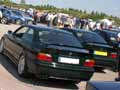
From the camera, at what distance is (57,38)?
427 inches

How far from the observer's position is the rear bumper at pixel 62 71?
9.77 meters

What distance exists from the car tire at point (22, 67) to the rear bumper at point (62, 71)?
1.98 feet

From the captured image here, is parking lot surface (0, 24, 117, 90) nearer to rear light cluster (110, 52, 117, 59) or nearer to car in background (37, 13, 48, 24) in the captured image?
rear light cluster (110, 52, 117, 59)

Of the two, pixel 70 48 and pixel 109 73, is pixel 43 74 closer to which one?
pixel 70 48

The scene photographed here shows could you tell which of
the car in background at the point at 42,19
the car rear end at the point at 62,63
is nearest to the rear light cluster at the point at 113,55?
the car rear end at the point at 62,63

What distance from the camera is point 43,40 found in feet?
34.7

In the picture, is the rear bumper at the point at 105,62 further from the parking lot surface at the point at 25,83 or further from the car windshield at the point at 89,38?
the parking lot surface at the point at 25,83

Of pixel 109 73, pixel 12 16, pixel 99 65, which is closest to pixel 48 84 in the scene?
pixel 99 65

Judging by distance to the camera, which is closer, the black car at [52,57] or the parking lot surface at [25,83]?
the parking lot surface at [25,83]

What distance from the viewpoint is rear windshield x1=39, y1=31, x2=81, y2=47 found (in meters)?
10.6

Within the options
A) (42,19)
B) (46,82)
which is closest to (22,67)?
(46,82)

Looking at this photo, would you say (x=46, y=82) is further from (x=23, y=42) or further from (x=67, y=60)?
(x=23, y=42)

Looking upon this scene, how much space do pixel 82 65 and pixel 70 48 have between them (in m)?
0.51

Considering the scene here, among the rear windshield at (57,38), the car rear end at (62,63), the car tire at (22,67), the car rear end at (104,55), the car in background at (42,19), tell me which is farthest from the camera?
the car in background at (42,19)
